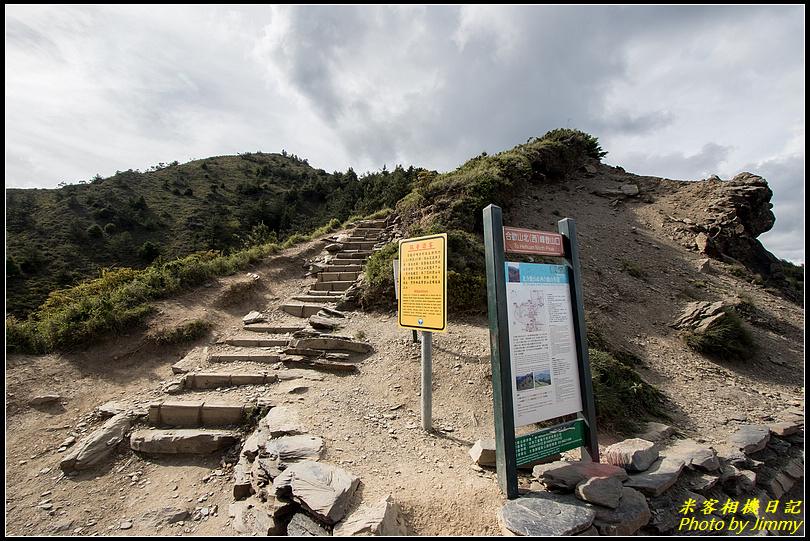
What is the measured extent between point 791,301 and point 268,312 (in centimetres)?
1697

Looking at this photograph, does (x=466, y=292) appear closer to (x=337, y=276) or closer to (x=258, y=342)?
(x=337, y=276)

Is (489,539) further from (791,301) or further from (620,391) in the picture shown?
(791,301)

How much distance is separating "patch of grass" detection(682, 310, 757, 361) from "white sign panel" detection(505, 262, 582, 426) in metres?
6.03

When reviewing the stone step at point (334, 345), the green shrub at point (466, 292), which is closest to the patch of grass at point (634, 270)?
the green shrub at point (466, 292)

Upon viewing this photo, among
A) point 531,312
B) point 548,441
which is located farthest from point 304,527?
point 531,312

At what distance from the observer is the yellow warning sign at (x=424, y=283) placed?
A: 378 cm

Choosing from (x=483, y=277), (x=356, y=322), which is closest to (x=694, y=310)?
(x=483, y=277)

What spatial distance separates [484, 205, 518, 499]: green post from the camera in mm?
2725

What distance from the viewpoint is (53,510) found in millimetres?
3510

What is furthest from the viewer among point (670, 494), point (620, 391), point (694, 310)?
point (694, 310)

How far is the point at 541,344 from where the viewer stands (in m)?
3.16

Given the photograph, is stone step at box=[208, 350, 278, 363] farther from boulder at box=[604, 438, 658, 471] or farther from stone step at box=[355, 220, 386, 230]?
stone step at box=[355, 220, 386, 230]

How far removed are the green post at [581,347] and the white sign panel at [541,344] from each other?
52mm

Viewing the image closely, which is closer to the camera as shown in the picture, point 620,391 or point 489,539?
point 489,539
